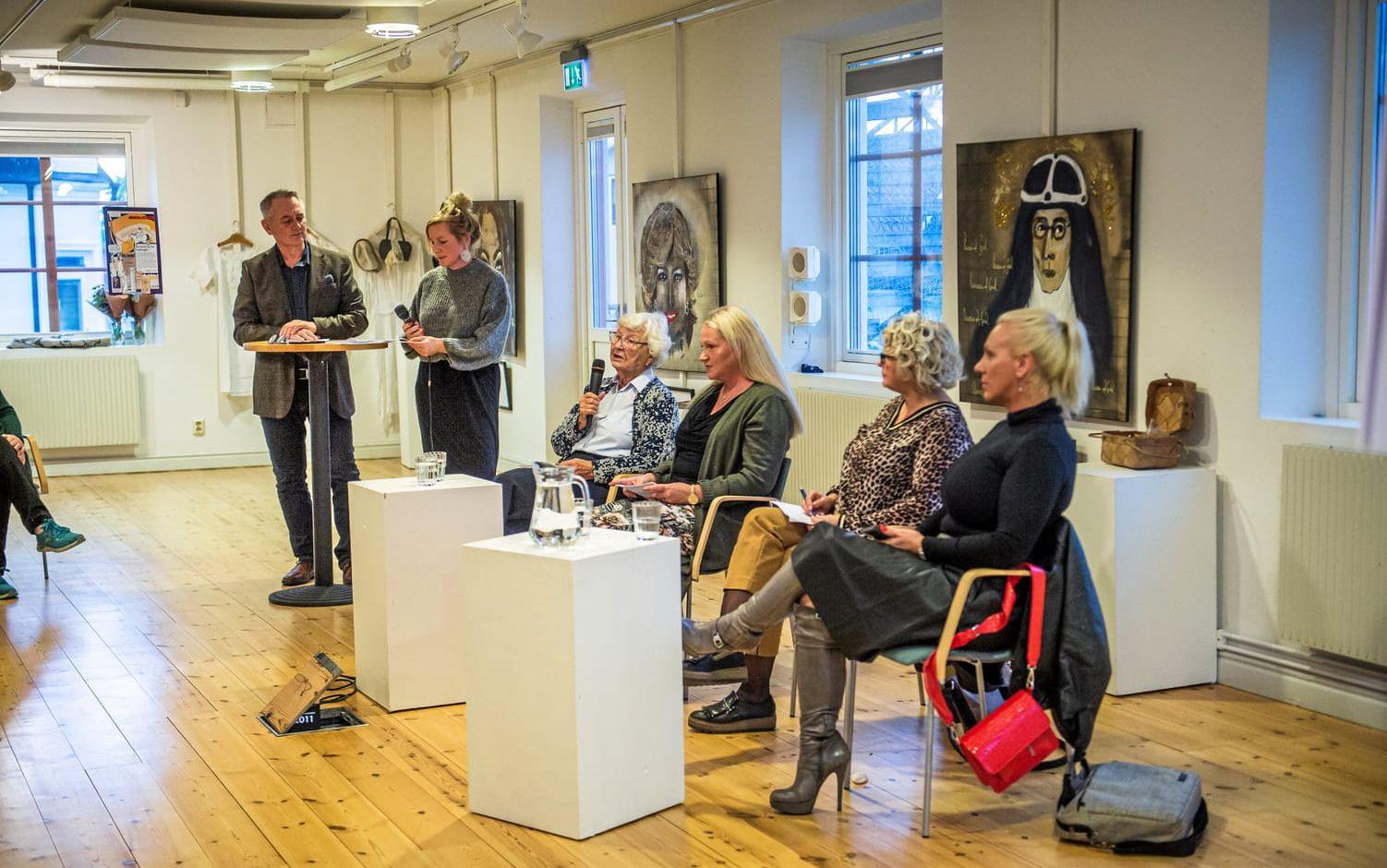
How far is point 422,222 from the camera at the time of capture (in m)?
11.0

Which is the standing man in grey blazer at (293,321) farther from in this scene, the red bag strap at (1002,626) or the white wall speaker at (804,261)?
the red bag strap at (1002,626)

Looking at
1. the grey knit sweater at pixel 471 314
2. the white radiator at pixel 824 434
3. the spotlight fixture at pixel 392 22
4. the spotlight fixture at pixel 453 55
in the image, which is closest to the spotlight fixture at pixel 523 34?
the spotlight fixture at pixel 392 22

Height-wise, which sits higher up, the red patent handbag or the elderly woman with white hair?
the elderly woman with white hair

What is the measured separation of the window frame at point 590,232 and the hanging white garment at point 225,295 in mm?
2583

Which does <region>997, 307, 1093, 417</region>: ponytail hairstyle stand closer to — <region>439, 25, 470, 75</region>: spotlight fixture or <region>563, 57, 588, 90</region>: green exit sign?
<region>439, 25, 470, 75</region>: spotlight fixture

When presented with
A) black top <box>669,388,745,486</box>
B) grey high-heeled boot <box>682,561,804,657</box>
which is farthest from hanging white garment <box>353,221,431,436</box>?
grey high-heeled boot <box>682,561,804,657</box>

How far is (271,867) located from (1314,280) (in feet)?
11.8

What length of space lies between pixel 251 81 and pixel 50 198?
6.47 ft

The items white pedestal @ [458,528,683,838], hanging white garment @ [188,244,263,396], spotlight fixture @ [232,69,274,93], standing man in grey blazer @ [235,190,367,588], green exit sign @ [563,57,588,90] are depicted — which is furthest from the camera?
hanging white garment @ [188,244,263,396]

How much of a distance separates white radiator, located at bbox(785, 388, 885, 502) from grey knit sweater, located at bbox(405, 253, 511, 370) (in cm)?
147

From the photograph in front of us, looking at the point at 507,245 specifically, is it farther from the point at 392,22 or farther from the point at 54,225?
the point at 54,225

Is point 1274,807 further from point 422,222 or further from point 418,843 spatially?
point 422,222

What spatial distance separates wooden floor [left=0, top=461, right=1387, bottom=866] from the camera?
348cm

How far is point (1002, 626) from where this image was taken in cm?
347
